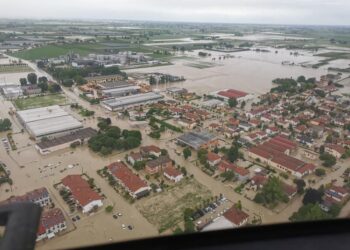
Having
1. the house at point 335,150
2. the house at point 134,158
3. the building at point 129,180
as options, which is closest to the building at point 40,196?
the building at point 129,180

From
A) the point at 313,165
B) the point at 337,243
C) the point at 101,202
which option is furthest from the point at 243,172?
the point at 337,243

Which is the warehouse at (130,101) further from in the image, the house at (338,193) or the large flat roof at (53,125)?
the house at (338,193)

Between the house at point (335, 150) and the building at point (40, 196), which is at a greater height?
the house at point (335, 150)

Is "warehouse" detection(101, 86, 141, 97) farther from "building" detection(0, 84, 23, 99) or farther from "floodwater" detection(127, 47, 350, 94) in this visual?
"building" detection(0, 84, 23, 99)

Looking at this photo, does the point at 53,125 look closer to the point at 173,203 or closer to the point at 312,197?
the point at 173,203

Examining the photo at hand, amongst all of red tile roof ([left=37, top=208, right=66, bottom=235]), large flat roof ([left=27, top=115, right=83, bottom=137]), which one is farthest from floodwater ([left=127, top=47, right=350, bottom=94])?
red tile roof ([left=37, top=208, right=66, bottom=235])
